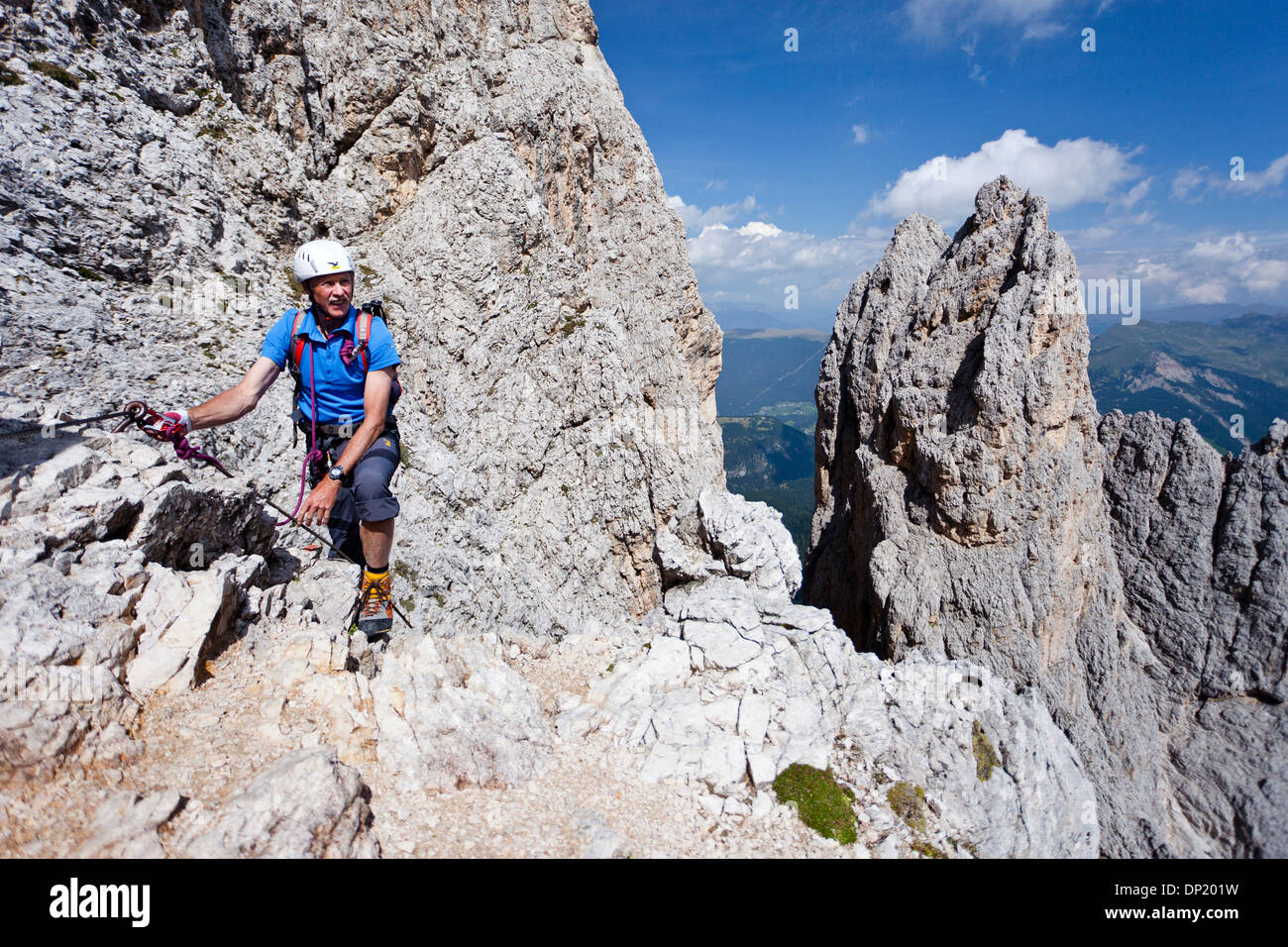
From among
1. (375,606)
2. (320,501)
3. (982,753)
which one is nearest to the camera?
(320,501)

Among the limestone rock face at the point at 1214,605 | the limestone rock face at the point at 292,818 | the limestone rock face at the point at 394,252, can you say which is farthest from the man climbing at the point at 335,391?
the limestone rock face at the point at 1214,605

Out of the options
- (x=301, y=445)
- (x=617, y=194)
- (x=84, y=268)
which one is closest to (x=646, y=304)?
(x=617, y=194)

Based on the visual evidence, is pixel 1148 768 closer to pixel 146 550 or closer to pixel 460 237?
pixel 146 550

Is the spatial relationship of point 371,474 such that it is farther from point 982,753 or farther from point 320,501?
point 982,753

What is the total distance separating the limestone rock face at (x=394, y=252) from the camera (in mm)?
15703

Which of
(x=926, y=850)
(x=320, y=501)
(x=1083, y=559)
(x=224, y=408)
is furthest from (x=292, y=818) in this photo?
(x=1083, y=559)

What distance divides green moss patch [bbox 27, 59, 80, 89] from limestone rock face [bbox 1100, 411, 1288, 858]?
1590 inches

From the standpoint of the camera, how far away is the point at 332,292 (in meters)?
8.66

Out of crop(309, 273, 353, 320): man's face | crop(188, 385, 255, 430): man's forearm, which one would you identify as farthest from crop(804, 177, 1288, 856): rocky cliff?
crop(188, 385, 255, 430): man's forearm

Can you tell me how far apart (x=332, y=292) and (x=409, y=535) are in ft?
39.3

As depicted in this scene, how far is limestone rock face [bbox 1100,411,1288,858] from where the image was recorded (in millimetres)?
21422

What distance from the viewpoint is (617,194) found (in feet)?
123

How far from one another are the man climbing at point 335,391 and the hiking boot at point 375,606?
6 centimetres

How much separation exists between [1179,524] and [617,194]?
34.3 m
